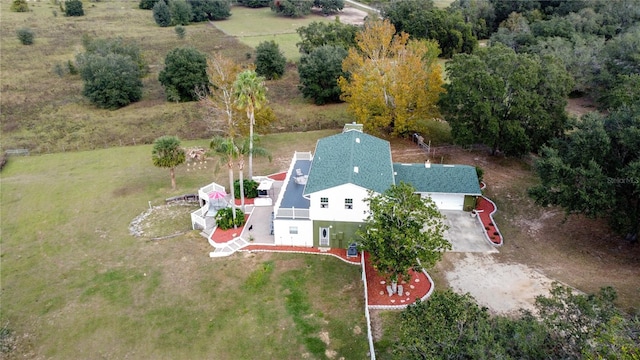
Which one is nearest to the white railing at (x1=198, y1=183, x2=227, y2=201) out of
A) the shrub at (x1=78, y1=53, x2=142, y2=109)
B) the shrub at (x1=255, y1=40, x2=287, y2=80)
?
the shrub at (x1=78, y1=53, x2=142, y2=109)

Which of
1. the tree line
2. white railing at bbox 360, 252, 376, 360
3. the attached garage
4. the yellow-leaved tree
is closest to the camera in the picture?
white railing at bbox 360, 252, 376, 360

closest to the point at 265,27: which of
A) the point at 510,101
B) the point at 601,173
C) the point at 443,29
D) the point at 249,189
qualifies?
the point at 443,29

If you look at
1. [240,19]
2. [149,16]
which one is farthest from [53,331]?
[149,16]

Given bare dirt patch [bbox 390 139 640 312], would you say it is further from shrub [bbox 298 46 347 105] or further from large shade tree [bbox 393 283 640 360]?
shrub [bbox 298 46 347 105]

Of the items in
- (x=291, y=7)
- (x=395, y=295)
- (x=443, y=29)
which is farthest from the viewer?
(x=291, y=7)

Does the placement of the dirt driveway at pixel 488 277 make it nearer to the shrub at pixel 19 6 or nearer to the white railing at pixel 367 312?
the white railing at pixel 367 312

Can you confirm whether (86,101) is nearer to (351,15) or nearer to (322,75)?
(322,75)
